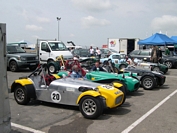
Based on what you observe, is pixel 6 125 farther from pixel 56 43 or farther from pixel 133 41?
pixel 133 41

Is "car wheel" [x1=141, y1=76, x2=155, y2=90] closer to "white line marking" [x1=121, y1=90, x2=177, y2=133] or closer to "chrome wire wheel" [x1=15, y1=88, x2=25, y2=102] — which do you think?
Result: "white line marking" [x1=121, y1=90, x2=177, y2=133]

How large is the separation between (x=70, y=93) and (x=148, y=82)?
4.59 meters

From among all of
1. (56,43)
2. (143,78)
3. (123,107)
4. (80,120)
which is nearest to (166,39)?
(56,43)

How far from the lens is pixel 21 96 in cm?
653

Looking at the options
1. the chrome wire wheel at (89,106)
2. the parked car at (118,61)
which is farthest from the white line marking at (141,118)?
the parked car at (118,61)

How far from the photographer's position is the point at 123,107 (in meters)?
6.40

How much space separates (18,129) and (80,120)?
1.42 metres

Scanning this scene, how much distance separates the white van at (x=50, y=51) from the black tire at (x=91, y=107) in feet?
31.2

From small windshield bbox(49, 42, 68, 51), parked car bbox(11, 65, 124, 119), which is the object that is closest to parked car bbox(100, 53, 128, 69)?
small windshield bbox(49, 42, 68, 51)

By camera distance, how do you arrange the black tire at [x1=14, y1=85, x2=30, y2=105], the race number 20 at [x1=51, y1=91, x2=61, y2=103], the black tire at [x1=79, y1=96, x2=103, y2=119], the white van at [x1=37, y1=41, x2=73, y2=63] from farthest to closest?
the white van at [x1=37, y1=41, x2=73, y2=63] < the black tire at [x1=14, y1=85, x2=30, y2=105] < the race number 20 at [x1=51, y1=91, x2=61, y2=103] < the black tire at [x1=79, y1=96, x2=103, y2=119]

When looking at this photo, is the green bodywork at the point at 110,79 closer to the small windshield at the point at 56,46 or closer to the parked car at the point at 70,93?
the parked car at the point at 70,93

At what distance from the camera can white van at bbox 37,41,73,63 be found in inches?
579

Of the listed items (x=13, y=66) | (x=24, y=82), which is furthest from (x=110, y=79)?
(x=13, y=66)

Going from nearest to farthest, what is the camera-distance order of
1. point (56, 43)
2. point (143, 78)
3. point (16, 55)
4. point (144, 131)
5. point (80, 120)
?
point (144, 131)
point (80, 120)
point (143, 78)
point (16, 55)
point (56, 43)
